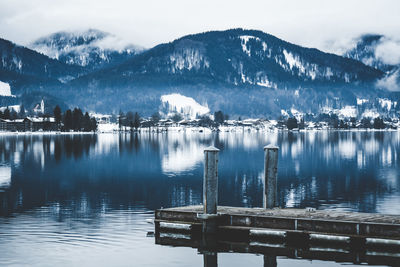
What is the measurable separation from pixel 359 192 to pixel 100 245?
1367 inches

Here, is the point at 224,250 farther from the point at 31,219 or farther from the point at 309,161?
the point at 309,161

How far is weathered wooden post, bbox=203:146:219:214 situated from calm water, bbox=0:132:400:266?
2737 millimetres

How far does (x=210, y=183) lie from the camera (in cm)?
3512

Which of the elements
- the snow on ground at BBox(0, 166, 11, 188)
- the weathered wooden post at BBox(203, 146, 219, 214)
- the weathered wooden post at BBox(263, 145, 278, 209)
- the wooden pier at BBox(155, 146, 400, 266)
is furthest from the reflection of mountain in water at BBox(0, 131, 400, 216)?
the weathered wooden post at BBox(263, 145, 278, 209)

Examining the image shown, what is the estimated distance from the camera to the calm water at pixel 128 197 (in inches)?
1312

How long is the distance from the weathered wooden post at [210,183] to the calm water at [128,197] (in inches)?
108

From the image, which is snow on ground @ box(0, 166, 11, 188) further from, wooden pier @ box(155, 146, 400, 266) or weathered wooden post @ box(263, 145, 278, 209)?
weathered wooden post @ box(263, 145, 278, 209)

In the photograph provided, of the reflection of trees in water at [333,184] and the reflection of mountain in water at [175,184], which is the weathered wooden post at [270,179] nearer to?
the reflection of mountain in water at [175,184]

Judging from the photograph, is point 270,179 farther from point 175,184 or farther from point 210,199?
point 175,184

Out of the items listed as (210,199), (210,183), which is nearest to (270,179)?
(210,183)

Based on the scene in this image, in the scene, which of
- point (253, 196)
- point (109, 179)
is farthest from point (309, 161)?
point (253, 196)

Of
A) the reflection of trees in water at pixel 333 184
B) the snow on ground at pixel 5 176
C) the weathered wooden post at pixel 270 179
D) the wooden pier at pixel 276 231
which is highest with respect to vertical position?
the weathered wooden post at pixel 270 179

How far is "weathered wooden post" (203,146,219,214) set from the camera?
1369 inches

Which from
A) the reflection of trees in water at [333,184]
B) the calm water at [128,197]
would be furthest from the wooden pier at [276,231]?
the reflection of trees in water at [333,184]
